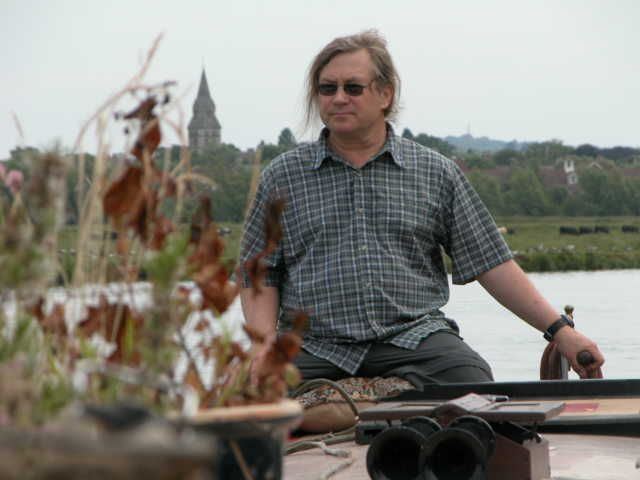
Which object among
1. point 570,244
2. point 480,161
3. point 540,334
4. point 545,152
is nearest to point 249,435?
point 540,334

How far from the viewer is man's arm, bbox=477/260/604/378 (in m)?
3.93

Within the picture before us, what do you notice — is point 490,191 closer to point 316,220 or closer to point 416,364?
point 316,220

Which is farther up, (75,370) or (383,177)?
(383,177)

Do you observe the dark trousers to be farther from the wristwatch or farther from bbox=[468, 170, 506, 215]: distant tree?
bbox=[468, 170, 506, 215]: distant tree

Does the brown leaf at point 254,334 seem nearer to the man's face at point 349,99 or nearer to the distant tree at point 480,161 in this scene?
the man's face at point 349,99

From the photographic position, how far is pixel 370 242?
162 inches

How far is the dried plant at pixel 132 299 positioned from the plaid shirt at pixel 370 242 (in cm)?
226

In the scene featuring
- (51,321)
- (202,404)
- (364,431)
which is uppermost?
(51,321)

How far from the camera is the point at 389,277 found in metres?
4.08

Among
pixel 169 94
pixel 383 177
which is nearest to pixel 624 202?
pixel 383 177

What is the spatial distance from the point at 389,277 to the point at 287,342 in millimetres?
2422

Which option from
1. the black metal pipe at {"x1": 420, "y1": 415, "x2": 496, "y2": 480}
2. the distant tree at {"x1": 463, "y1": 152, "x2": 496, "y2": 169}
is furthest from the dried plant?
the distant tree at {"x1": 463, "y1": 152, "x2": 496, "y2": 169}

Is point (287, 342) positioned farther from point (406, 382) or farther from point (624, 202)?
point (624, 202)

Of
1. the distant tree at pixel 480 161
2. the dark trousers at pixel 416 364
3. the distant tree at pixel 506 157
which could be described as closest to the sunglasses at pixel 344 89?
the dark trousers at pixel 416 364
